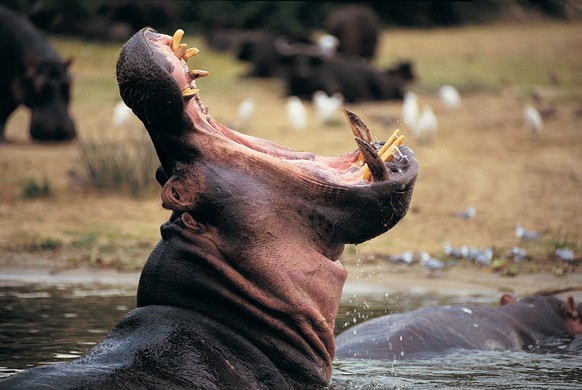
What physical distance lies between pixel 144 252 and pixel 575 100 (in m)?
11.7

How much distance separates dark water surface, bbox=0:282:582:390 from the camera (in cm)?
439

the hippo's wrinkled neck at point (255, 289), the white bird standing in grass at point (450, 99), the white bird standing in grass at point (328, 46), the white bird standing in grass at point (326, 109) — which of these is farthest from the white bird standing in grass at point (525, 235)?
the white bird standing in grass at point (328, 46)

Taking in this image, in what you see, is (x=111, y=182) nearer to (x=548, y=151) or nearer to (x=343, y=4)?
(x=548, y=151)

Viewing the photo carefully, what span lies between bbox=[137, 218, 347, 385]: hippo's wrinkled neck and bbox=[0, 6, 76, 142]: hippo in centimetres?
1038

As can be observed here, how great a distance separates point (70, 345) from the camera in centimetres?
500

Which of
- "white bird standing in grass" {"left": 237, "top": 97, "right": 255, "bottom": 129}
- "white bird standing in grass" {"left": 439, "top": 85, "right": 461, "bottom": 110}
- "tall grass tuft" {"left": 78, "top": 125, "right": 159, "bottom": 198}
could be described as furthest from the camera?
"white bird standing in grass" {"left": 439, "top": 85, "right": 461, "bottom": 110}

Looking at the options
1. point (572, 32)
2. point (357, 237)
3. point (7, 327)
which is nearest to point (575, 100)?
point (572, 32)

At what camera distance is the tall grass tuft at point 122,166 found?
11156 millimetres

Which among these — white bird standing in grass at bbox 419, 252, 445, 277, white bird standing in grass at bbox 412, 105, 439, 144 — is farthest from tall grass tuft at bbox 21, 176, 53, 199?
white bird standing in grass at bbox 412, 105, 439, 144

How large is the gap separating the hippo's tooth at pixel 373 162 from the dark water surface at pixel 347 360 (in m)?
0.80

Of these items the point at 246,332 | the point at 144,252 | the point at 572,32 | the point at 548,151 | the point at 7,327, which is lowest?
the point at 572,32

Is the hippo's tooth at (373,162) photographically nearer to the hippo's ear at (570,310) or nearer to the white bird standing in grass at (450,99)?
the hippo's ear at (570,310)

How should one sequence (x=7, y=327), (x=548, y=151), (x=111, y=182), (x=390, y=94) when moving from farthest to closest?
(x=390, y=94) → (x=548, y=151) → (x=111, y=182) → (x=7, y=327)

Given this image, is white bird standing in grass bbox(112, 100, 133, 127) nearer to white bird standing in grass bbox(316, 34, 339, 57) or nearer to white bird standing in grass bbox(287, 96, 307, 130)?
white bird standing in grass bbox(287, 96, 307, 130)
